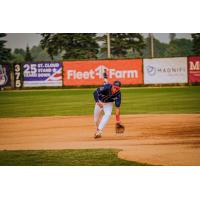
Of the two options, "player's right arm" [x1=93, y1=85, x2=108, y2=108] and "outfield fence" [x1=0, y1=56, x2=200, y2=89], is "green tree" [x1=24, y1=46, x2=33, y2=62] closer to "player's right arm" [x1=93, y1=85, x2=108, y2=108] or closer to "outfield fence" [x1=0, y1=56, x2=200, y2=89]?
"outfield fence" [x1=0, y1=56, x2=200, y2=89]

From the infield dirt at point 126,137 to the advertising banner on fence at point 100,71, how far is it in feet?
2.43

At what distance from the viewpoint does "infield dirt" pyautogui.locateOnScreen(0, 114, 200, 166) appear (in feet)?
28.0

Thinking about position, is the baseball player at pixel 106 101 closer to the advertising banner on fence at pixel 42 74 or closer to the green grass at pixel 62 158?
the green grass at pixel 62 158

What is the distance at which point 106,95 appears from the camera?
8992mm

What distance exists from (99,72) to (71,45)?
0.75 metres

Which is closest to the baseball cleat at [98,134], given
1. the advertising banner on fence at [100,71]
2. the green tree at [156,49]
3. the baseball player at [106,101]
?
the baseball player at [106,101]

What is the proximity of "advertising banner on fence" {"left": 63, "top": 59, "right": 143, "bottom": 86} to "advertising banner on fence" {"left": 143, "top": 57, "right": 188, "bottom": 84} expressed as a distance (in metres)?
0.20

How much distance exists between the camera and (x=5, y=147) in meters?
8.93

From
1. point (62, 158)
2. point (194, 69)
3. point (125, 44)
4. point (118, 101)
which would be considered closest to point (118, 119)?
point (118, 101)

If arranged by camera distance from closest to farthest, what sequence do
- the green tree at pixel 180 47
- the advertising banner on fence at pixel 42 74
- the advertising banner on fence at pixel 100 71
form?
the green tree at pixel 180 47 < the advertising banner on fence at pixel 100 71 < the advertising banner on fence at pixel 42 74

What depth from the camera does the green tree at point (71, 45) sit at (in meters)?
9.17

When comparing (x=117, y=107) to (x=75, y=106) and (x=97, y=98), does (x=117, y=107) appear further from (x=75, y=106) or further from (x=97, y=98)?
(x=75, y=106)

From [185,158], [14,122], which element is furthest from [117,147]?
[14,122]
